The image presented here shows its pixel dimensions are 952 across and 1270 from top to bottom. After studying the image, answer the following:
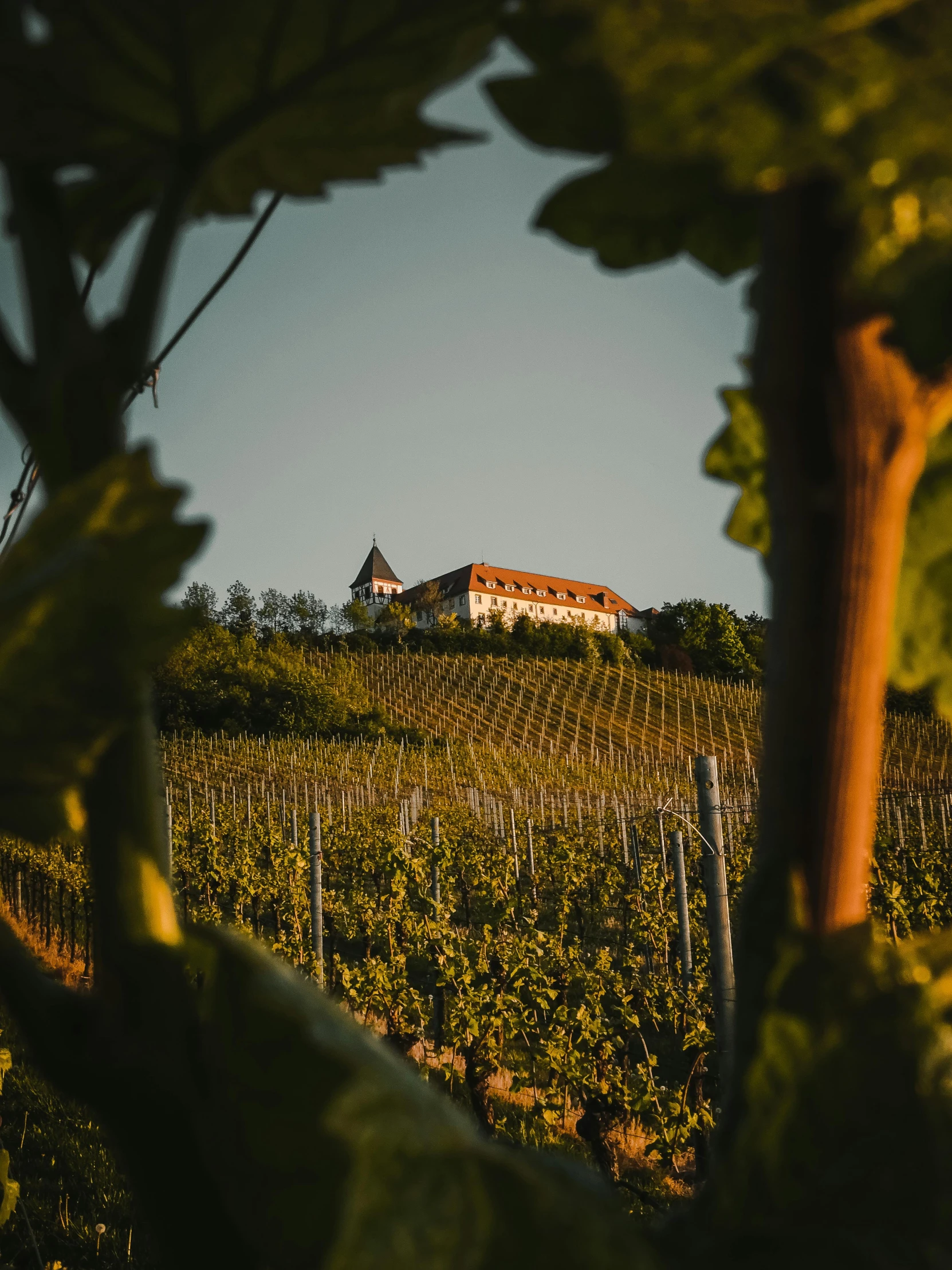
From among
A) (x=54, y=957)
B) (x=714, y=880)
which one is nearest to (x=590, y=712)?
(x=54, y=957)

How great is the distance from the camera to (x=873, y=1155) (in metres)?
0.23

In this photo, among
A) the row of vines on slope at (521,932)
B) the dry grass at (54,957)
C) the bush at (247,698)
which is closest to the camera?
the row of vines on slope at (521,932)

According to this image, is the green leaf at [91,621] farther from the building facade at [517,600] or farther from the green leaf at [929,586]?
the building facade at [517,600]

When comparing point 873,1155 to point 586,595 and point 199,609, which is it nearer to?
point 199,609

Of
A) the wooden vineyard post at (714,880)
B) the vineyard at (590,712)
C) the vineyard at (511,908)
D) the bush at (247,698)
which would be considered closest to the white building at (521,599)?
the vineyard at (590,712)

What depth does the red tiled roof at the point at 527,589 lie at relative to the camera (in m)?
57.2

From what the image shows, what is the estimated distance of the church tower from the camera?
210 feet

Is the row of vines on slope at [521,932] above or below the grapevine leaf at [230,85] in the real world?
below

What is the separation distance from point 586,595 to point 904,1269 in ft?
203

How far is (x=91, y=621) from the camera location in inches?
10.6

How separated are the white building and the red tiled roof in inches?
1.6

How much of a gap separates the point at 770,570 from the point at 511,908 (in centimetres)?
913

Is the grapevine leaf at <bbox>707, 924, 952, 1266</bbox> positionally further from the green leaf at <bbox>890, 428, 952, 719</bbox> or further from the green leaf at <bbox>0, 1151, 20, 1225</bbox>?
the green leaf at <bbox>0, 1151, 20, 1225</bbox>

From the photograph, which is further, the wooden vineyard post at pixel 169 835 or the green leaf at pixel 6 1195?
the green leaf at pixel 6 1195
